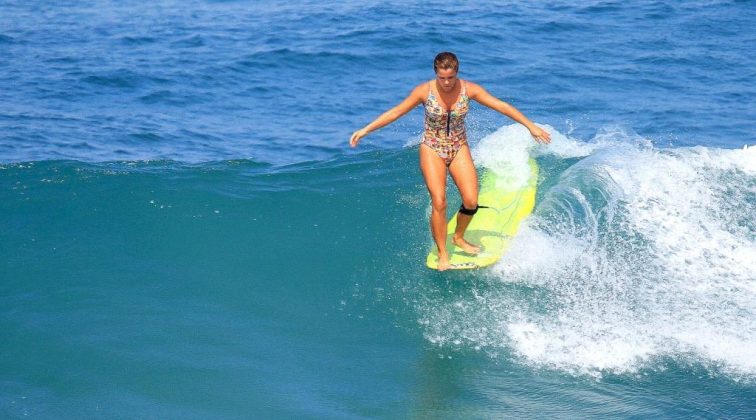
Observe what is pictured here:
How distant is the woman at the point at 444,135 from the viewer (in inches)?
312

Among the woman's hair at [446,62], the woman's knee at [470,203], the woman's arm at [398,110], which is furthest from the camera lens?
the woman's knee at [470,203]

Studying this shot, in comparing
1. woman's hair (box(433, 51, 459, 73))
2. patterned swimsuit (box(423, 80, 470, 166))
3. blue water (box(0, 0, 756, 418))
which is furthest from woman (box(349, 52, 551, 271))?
blue water (box(0, 0, 756, 418))

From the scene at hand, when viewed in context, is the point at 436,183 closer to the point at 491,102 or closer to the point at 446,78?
the point at 491,102

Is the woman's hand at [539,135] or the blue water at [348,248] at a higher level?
the woman's hand at [539,135]

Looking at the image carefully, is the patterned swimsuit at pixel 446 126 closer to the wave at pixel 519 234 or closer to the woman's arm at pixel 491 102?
the woman's arm at pixel 491 102

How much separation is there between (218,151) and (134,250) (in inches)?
150

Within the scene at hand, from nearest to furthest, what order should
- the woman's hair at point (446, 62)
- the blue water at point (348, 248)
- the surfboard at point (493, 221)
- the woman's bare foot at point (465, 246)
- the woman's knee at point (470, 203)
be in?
the blue water at point (348, 248) → the woman's hair at point (446, 62) → the woman's knee at point (470, 203) → the surfboard at point (493, 221) → the woman's bare foot at point (465, 246)

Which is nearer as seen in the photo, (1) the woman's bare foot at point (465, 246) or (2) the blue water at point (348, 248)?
(2) the blue water at point (348, 248)

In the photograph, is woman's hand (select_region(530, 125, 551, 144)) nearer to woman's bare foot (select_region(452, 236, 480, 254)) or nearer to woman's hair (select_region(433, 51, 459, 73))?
woman's hair (select_region(433, 51, 459, 73))

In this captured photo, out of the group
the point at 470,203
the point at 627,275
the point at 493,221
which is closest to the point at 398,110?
the point at 470,203

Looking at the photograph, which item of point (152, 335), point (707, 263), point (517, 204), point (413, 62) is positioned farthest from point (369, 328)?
point (413, 62)

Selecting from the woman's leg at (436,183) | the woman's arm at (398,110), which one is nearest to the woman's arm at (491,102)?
the woman's arm at (398,110)

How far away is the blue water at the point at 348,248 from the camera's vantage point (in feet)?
23.4

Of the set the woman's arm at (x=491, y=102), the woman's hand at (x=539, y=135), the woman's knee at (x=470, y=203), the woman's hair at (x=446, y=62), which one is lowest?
the woman's knee at (x=470, y=203)
